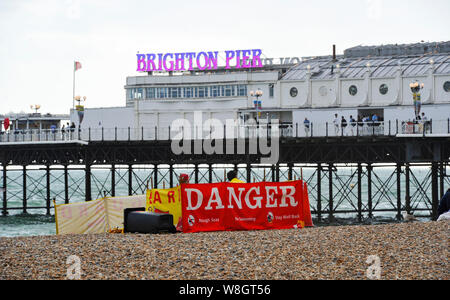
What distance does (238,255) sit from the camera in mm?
18688

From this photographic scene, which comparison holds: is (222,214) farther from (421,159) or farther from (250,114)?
(250,114)

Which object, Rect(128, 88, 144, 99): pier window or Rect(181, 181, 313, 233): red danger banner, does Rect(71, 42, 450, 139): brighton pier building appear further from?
Rect(181, 181, 313, 233): red danger banner

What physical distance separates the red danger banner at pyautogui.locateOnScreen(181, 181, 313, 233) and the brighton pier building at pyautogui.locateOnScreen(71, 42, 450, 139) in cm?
2589

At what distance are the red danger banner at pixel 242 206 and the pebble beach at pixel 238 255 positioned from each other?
124 inches

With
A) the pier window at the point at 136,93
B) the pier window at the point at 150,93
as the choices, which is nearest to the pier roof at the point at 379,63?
the pier window at the point at 150,93

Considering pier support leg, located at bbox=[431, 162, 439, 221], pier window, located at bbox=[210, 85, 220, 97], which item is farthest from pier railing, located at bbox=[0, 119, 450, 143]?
pier window, located at bbox=[210, 85, 220, 97]

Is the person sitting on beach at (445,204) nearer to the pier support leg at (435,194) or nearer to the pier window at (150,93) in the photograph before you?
the pier support leg at (435,194)

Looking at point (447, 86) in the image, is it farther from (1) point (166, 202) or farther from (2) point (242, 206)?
(1) point (166, 202)

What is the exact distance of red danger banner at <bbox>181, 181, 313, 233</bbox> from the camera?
25.8 meters

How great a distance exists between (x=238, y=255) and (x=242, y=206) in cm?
756

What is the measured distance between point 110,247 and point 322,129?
40.9 meters

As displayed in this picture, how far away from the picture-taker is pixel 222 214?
26078mm

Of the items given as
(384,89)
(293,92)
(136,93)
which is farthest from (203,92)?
(384,89)

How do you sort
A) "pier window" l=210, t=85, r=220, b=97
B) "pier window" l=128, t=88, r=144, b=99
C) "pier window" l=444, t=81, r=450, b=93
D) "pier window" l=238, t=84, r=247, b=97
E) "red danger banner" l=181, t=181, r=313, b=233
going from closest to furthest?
"red danger banner" l=181, t=181, r=313, b=233, "pier window" l=444, t=81, r=450, b=93, "pier window" l=238, t=84, r=247, b=97, "pier window" l=210, t=85, r=220, b=97, "pier window" l=128, t=88, r=144, b=99
